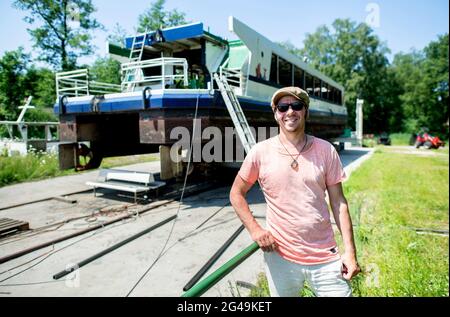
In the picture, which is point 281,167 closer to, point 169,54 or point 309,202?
point 309,202

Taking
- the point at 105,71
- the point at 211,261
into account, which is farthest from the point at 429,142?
the point at 211,261

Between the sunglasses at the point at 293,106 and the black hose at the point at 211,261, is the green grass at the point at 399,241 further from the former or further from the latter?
the sunglasses at the point at 293,106

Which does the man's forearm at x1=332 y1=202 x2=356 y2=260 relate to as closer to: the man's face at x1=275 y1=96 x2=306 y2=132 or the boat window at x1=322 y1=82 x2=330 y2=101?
the man's face at x1=275 y1=96 x2=306 y2=132

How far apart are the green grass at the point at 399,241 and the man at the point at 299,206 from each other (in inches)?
42.6

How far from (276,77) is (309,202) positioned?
4.28 m

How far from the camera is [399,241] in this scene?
3.90m

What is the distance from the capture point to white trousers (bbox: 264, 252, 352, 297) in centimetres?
172

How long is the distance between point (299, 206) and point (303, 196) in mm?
61

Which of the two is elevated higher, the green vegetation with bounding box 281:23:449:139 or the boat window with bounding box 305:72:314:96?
the green vegetation with bounding box 281:23:449:139

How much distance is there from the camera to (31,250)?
3.36 m

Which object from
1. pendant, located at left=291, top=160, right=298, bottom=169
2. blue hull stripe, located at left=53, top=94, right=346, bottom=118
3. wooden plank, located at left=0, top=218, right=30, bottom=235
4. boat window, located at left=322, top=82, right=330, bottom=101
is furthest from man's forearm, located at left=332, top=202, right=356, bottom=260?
boat window, located at left=322, top=82, right=330, bottom=101

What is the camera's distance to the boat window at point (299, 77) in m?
5.30

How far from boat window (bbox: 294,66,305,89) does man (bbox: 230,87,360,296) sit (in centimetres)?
373

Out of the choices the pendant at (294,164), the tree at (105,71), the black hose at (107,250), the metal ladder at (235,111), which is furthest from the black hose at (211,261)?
the tree at (105,71)
